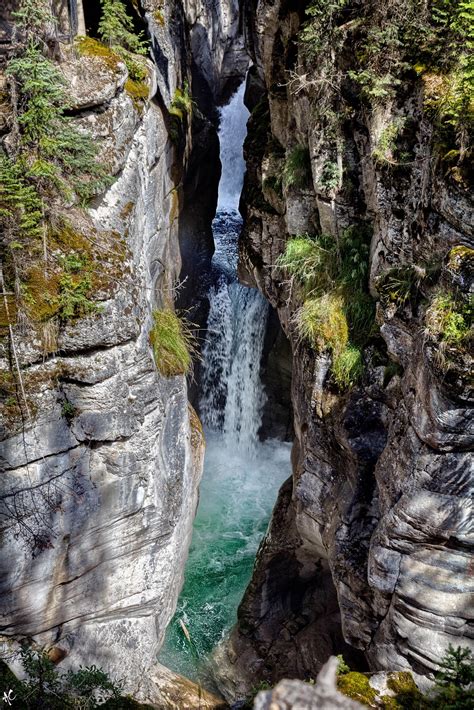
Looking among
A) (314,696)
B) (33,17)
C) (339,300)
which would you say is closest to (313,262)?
(339,300)

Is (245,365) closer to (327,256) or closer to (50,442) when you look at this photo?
(327,256)

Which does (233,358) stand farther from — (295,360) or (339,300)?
(339,300)

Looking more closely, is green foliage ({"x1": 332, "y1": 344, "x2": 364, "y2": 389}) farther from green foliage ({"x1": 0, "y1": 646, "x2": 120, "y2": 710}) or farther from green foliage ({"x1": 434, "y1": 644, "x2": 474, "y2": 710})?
green foliage ({"x1": 0, "y1": 646, "x2": 120, "y2": 710})

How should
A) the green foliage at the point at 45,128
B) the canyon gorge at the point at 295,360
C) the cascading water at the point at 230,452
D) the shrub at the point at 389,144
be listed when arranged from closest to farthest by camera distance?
1. the canyon gorge at the point at 295,360
2. the green foliage at the point at 45,128
3. the shrub at the point at 389,144
4. the cascading water at the point at 230,452

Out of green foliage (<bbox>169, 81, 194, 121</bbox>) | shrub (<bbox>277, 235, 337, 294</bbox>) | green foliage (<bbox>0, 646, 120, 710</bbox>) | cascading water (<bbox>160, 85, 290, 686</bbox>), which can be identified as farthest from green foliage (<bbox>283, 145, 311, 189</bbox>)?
green foliage (<bbox>0, 646, 120, 710</bbox>)

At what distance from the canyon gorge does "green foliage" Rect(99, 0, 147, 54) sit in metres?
0.29

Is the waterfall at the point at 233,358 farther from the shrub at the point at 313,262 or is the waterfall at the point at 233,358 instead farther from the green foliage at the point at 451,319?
the green foliage at the point at 451,319

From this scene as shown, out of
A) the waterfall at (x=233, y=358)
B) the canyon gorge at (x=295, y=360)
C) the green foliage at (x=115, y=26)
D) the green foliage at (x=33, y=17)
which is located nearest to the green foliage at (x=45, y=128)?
the canyon gorge at (x=295, y=360)

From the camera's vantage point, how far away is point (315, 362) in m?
8.29

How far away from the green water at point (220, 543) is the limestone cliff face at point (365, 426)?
2.38ft

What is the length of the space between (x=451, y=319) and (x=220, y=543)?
901 centimetres

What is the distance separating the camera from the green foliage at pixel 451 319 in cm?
552

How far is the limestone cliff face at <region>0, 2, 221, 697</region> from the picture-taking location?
6.78m

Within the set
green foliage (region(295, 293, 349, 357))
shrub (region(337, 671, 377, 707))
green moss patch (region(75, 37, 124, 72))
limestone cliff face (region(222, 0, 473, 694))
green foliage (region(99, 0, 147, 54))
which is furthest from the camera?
green foliage (region(99, 0, 147, 54))
